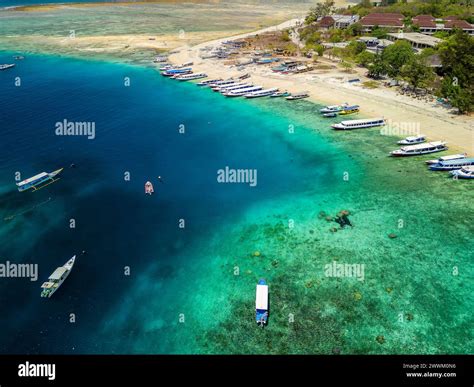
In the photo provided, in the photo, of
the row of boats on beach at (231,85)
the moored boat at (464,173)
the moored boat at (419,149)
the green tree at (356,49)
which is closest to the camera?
the moored boat at (464,173)

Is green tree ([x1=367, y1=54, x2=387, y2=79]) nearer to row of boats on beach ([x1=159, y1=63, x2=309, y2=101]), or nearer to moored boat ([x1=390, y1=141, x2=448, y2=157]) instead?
row of boats on beach ([x1=159, y1=63, x2=309, y2=101])

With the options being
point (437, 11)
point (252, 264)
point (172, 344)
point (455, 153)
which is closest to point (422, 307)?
point (252, 264)

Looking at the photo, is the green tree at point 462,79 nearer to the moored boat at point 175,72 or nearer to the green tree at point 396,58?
the green tree at point 396,58

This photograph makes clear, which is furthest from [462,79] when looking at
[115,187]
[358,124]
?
[115,187]

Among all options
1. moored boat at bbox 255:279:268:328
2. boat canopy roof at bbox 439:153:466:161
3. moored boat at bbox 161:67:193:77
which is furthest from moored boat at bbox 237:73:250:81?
moored boat at bbox 255:279:268:328

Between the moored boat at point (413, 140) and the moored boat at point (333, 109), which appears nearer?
the moored boat at point (413, 140)

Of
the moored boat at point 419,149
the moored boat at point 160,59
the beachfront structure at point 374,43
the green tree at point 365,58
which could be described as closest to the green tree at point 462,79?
the moored boat at point 419,149
